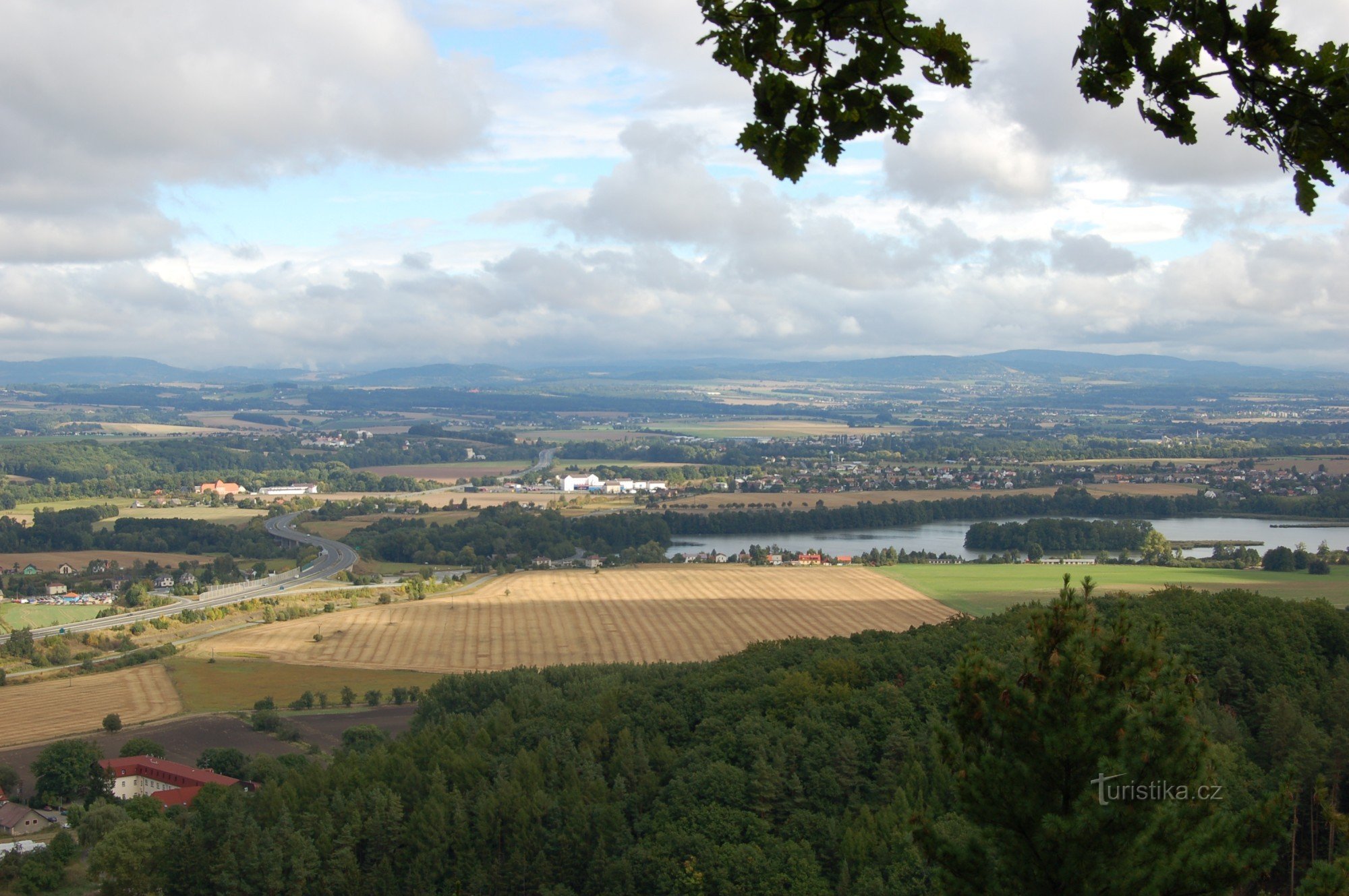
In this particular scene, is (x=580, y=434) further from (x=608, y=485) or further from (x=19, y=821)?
(x=19, y=821)

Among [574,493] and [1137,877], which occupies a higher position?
[1137,877]

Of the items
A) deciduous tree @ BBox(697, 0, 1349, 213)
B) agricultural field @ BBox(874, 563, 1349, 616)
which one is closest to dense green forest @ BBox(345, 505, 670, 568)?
agricultural field @ BBox(874, 563, 1349, 616)

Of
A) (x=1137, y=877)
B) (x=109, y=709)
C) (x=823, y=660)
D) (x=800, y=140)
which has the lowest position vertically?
(x=109, y=709)

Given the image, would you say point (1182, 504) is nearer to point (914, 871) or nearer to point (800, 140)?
point (914, 871)

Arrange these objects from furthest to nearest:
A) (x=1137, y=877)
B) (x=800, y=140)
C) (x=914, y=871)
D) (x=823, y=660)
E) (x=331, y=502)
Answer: (x=331, y=502) → (x=823, y=660) → (x=914, y=871) → (x=1137, y=877) → (x=800, y=140)

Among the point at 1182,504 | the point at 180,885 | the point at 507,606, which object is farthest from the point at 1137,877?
the point at 1182,504
